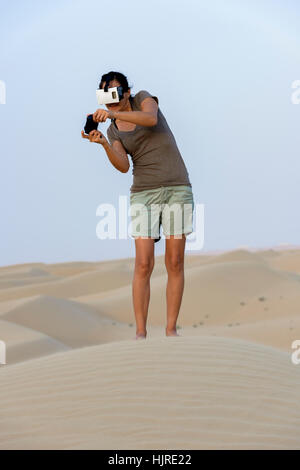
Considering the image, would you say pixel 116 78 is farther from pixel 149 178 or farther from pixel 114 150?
pixel 149 178

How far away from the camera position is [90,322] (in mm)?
16344

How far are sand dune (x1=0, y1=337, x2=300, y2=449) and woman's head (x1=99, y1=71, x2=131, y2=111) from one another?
1982 millimetres

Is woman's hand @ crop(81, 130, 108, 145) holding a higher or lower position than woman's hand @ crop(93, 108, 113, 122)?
lower

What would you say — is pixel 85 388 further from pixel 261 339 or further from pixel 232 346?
pixel 261 339

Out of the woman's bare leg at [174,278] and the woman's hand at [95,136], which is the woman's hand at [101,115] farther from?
the woman's bare leg at [174,278]

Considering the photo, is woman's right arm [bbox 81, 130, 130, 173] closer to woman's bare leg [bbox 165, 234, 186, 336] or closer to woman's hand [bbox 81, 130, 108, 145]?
woman's hand [bbox 81, 130, 108, 145]

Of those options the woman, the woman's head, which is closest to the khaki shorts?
the woman

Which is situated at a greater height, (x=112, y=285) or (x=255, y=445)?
(x=255, y=445)

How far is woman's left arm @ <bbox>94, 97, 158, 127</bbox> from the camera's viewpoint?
5477mm

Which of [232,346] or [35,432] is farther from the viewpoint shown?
[232,346]

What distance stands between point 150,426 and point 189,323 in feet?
44.6

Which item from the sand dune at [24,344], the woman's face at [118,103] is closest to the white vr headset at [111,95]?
the woman's face at [118,103]

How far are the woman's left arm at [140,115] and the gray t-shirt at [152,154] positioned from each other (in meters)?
0.13
